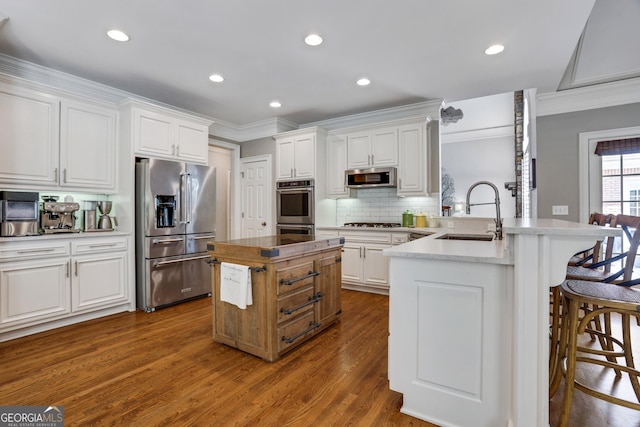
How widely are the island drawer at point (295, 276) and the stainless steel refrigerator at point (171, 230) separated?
2.01 meters

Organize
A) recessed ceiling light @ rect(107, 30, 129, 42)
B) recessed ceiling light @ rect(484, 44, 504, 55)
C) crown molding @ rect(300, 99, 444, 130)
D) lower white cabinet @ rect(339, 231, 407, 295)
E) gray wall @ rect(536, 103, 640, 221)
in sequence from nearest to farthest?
recessed ceiling light @ rect(107, 30, 129, 42) → recessed ceiling light @ rect(484, 44, 504, 55) → gray wall @ rect(536, 103, 640, 221) → lower white cabinet @ rect(339, 231, 407, 295) → crown molding @ rect(300, 99, 444, 130)

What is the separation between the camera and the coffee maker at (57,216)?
3.13 meters

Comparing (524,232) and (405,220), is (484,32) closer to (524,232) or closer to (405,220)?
(524,232)

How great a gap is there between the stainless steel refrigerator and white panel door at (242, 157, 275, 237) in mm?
1242

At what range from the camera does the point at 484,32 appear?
2.62m

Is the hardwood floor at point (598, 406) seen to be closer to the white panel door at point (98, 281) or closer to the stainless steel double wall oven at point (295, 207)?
the stainless steel double wall oven at point (295, 207)

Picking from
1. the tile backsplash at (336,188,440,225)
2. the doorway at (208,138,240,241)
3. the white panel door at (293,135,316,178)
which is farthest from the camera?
the doorway at (208,138,240,241)

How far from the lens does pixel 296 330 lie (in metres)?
2.52

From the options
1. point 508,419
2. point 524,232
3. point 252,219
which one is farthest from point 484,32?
point 252,219

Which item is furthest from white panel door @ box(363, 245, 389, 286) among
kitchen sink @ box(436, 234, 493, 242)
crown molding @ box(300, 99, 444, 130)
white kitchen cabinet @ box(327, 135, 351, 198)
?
crown molding @ box(300, 99, 444, 130)

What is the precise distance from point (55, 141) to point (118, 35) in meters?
1.35

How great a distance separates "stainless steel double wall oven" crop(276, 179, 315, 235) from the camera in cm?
479

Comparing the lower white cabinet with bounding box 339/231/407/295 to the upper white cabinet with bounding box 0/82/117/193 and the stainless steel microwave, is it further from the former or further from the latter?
the upper white cabinet with bounding box 0/82/117/193

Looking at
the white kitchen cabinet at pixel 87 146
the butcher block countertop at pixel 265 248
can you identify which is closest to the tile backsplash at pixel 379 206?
the butcher block countertop at pixel 265 248
